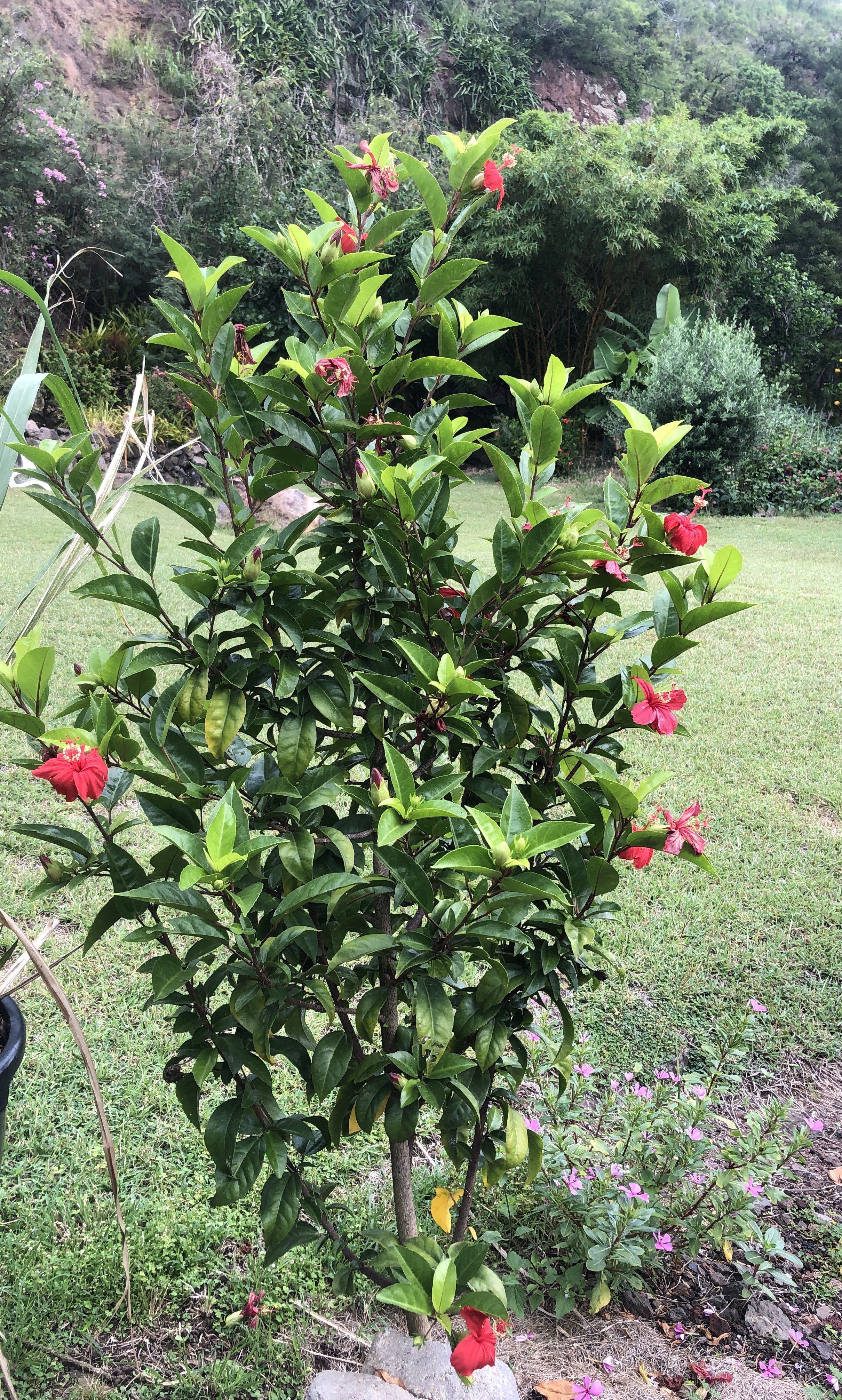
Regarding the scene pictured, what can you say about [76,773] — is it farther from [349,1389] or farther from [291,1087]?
[291,1087]

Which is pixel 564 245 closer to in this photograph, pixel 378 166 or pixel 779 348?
pixel 779 348

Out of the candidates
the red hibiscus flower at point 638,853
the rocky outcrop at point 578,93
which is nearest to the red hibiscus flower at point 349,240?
the red hibiscus flower at point 638,853

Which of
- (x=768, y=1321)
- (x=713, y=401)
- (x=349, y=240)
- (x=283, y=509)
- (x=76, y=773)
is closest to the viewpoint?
(x=76, y=773)

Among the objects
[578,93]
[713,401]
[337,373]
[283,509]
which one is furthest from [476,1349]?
[578,93]

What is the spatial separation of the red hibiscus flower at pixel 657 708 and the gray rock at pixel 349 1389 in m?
0.98

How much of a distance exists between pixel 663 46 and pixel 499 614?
23738mm

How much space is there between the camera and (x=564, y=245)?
11.7 m

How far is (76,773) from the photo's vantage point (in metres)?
0.88

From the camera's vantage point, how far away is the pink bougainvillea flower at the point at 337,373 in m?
0.96

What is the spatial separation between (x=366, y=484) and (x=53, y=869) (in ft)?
1.85

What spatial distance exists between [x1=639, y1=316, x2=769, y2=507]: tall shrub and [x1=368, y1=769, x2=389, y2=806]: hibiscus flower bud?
29.3ft

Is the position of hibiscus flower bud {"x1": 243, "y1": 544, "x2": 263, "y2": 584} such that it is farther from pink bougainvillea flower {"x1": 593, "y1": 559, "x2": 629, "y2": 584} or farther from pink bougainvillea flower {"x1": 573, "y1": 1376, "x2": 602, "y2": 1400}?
pink bougainvillea flower {"x1": 573, "y1": 1376, "x2": 602, "y2": 1400}

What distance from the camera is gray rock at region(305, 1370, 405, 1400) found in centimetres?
121

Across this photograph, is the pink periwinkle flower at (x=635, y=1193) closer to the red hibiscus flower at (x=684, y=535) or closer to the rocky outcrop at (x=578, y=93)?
the red hibiscus flower at (x=684, y=535)
